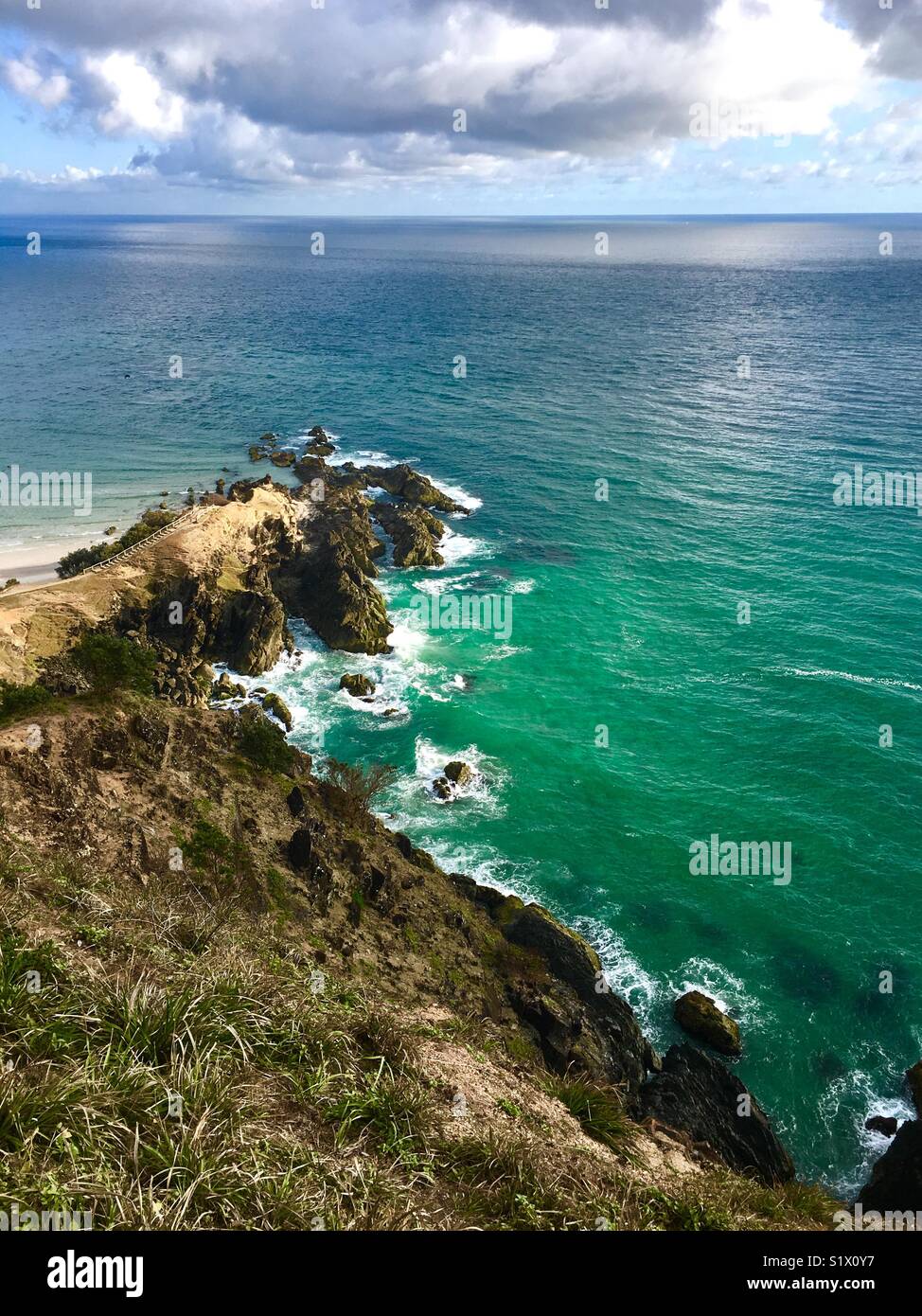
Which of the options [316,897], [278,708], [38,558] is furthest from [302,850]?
[38,558]

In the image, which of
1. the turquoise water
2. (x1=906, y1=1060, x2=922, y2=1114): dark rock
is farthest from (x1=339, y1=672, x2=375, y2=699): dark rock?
(x1=906, y1=1060, x2=922, y2=1114): dark rock

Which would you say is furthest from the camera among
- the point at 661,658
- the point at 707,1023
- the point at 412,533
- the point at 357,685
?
the point at 412,533

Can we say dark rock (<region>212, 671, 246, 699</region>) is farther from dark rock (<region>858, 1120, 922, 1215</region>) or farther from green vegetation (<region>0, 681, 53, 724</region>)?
dark rock (<region>858, 1120, 922, 1215</region>)

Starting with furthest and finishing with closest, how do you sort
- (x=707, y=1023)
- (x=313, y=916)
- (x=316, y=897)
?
(x=707, y=1023) < (x=316, y=897) < (x=313, y=916)

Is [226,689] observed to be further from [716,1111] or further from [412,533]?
[716,1111]

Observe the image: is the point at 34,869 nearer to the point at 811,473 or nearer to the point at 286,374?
the point at 811,473
